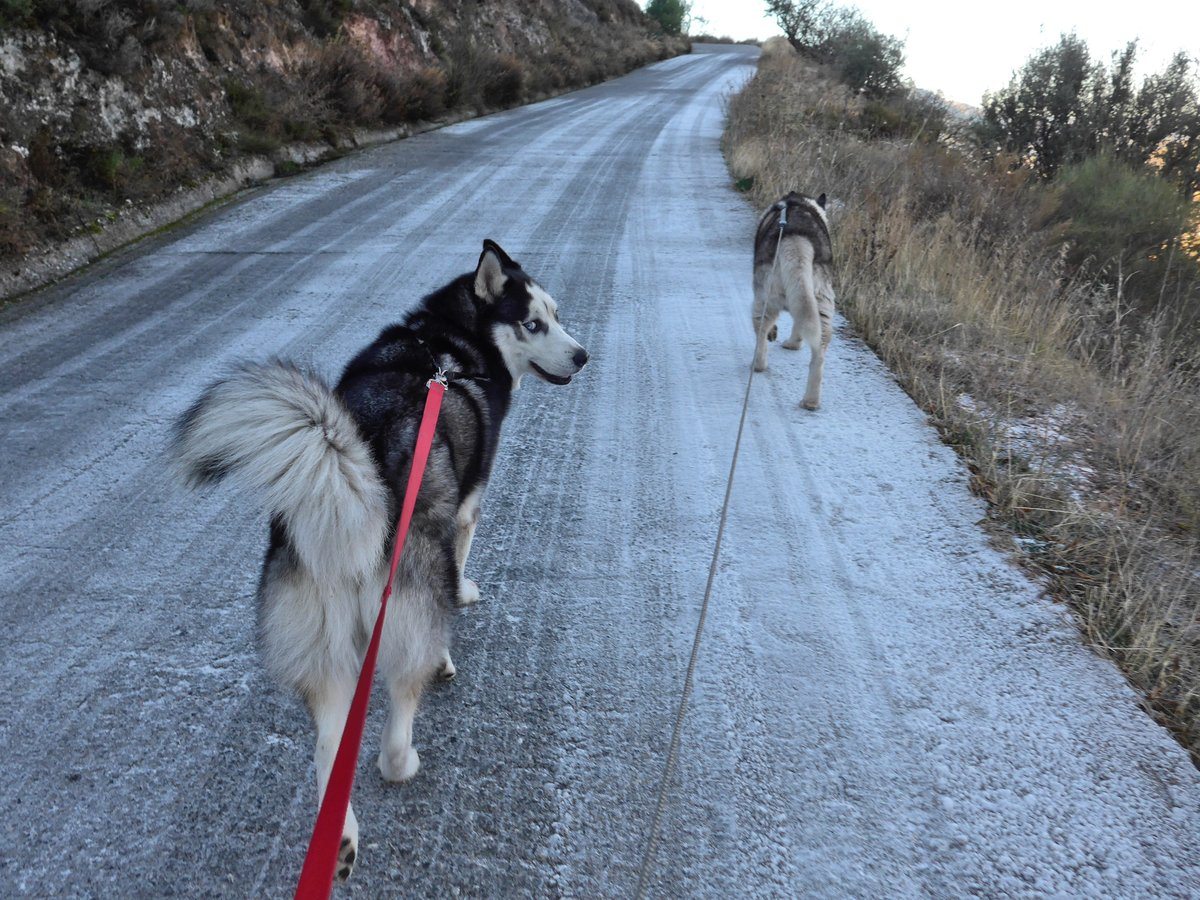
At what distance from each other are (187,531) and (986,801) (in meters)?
3.65

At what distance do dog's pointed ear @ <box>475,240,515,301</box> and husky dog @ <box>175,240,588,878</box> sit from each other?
0.55m

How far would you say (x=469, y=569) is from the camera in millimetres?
3650

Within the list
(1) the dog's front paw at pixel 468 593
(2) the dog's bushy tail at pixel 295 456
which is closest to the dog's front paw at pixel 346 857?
(2) the dog's bushy tail at pixel 295 456

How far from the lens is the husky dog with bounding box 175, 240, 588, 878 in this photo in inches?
76.9

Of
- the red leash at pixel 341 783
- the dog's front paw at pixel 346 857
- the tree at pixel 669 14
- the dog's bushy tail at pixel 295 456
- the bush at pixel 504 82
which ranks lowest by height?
the dog's front paw at pixel 346 857

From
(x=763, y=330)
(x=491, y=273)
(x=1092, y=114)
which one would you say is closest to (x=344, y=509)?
(x=491, y=273)

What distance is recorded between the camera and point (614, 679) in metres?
2.97

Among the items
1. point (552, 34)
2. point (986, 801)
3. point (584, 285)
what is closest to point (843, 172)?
point (584, 285)

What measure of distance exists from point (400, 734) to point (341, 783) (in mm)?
816

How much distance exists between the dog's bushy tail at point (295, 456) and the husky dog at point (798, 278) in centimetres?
390

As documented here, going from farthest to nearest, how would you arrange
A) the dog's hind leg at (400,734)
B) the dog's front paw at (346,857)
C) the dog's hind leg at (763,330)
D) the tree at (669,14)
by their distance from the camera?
the tree at (669,14)
the dog's hind leg at (763,330)
the dog's hind leg at (400,734)
the dog's front paw at (346,857)

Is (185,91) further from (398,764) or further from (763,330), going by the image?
(398,764)

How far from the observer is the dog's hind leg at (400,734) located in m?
2.38

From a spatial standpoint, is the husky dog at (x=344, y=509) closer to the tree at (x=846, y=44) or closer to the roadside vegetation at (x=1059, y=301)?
the roadside vegetation at (x=1059, y=301)
